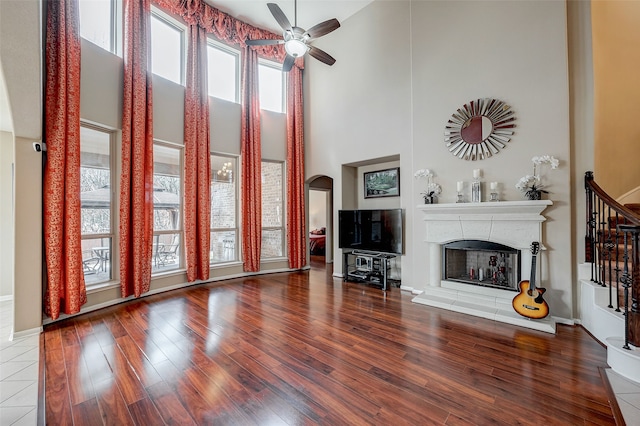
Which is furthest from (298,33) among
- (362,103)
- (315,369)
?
(315,369)

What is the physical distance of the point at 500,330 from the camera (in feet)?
10.0

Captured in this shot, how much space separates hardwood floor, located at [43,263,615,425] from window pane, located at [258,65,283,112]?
14.9 ft

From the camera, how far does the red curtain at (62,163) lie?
314 centimetres

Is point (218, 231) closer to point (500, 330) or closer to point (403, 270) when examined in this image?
point (403, 270)

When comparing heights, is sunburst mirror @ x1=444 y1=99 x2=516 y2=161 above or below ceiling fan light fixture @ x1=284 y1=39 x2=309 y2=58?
below

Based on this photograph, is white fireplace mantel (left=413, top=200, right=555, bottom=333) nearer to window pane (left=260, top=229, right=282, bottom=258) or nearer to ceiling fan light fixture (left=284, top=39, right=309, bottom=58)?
ceiling fan light fixture (left=284, top=39, right=309, bottom=58)

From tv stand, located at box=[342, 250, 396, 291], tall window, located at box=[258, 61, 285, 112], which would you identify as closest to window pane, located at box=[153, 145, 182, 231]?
tall window, located at box=[258, 61, 285, 112]

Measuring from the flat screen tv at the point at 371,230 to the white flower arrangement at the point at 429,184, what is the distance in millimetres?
571

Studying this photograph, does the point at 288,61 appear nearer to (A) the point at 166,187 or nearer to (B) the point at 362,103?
(B) the point at 362,103

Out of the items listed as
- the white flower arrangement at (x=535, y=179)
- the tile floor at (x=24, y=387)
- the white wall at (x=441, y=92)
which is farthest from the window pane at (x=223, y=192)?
the white flower arrangement at (x=535, y=179)

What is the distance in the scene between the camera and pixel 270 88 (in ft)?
20.3

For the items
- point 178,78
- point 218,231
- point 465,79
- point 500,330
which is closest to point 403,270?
point 500,330

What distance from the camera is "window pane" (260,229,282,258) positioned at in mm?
6078

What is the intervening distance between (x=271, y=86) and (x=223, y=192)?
2700 mm
